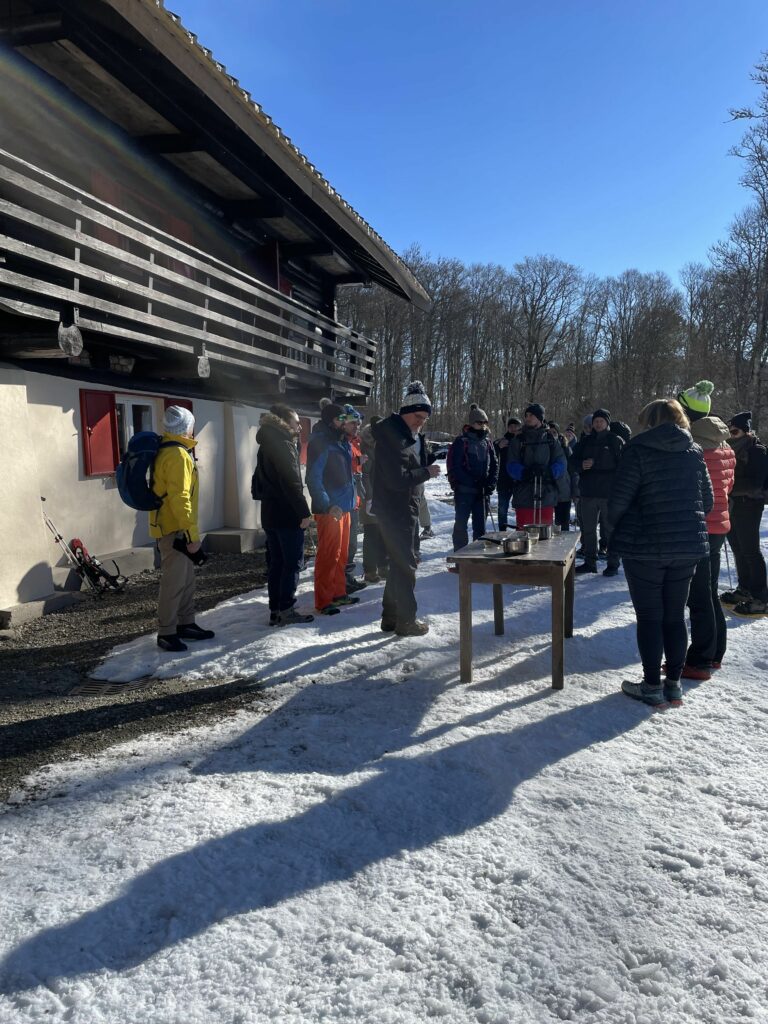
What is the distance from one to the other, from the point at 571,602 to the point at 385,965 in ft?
12.4

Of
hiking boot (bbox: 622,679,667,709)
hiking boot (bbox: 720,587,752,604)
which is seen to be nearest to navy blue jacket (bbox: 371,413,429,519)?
hiking boot (bbox: 622,679,667,709)

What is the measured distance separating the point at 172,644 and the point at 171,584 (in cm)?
49

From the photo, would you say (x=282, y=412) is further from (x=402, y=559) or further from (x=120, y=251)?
(x=120, y=251)

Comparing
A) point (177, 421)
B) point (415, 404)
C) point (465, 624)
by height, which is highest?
point (415, 404)

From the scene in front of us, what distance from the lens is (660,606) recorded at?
388 centimetres

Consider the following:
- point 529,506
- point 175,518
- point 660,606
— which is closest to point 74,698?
point 175,518

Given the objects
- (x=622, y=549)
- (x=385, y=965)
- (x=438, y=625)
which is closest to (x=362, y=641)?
(x=438, y=625)

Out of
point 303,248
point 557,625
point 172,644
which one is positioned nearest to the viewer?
point 557,625

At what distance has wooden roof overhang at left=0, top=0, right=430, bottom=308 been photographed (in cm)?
630

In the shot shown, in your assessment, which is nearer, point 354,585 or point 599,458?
point 354,585

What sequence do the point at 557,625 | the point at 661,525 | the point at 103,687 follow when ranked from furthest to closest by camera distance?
the point at 103,687, the point at 557,625, the point at 661,525

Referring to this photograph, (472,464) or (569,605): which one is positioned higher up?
(472,464)

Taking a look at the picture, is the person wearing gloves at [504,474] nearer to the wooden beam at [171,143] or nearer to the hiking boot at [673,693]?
the hiking boot at [673,693]

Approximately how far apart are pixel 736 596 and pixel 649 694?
309cm
